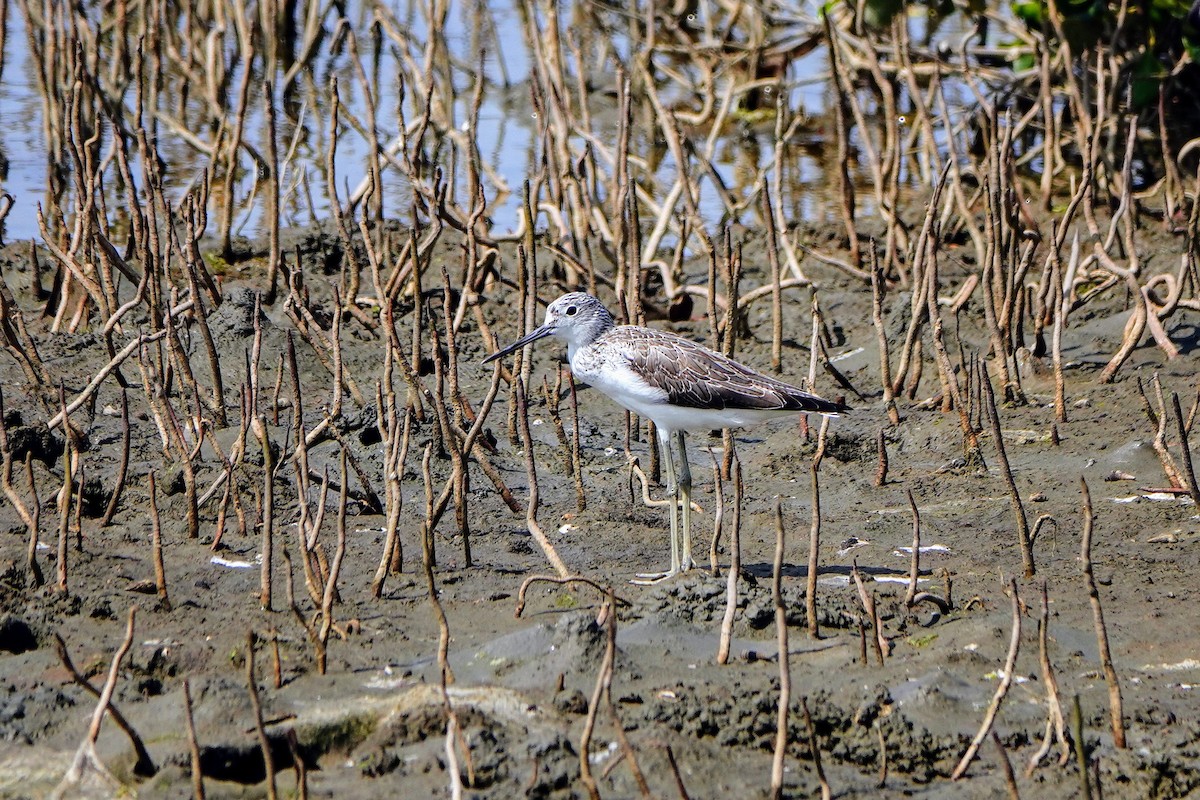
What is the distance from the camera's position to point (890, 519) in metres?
5.87

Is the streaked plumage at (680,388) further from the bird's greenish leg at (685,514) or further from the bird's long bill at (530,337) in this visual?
the bird's long bill at (530,337)

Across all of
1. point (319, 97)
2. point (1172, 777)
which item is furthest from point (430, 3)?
point (1172, 777)

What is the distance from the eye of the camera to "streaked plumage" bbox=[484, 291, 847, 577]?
5.50 meters

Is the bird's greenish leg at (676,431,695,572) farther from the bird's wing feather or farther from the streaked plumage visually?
the bird's wing feather

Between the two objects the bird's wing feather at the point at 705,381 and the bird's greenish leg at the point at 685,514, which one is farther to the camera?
the bird's wing feather at the point at 705,381

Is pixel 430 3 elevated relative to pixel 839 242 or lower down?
elevated

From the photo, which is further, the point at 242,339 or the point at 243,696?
the point at 242,339

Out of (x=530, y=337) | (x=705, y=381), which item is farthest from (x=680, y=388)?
(x=530, y=337)

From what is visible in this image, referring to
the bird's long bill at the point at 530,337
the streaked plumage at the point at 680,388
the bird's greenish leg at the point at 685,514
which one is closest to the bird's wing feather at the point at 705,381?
the streaked plumage at the point at 680,388

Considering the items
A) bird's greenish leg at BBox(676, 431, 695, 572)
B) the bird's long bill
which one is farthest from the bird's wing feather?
the bird's long bill

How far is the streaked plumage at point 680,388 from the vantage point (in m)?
5.50

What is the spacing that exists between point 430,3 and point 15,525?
17.0ft

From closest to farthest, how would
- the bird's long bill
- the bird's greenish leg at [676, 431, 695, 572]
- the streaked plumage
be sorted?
1. the bird's greenish leg at [676, 431, 695, 572]
2. the streaked plumage
3. the bird's long bill

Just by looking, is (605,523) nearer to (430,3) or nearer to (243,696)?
(243,696)
